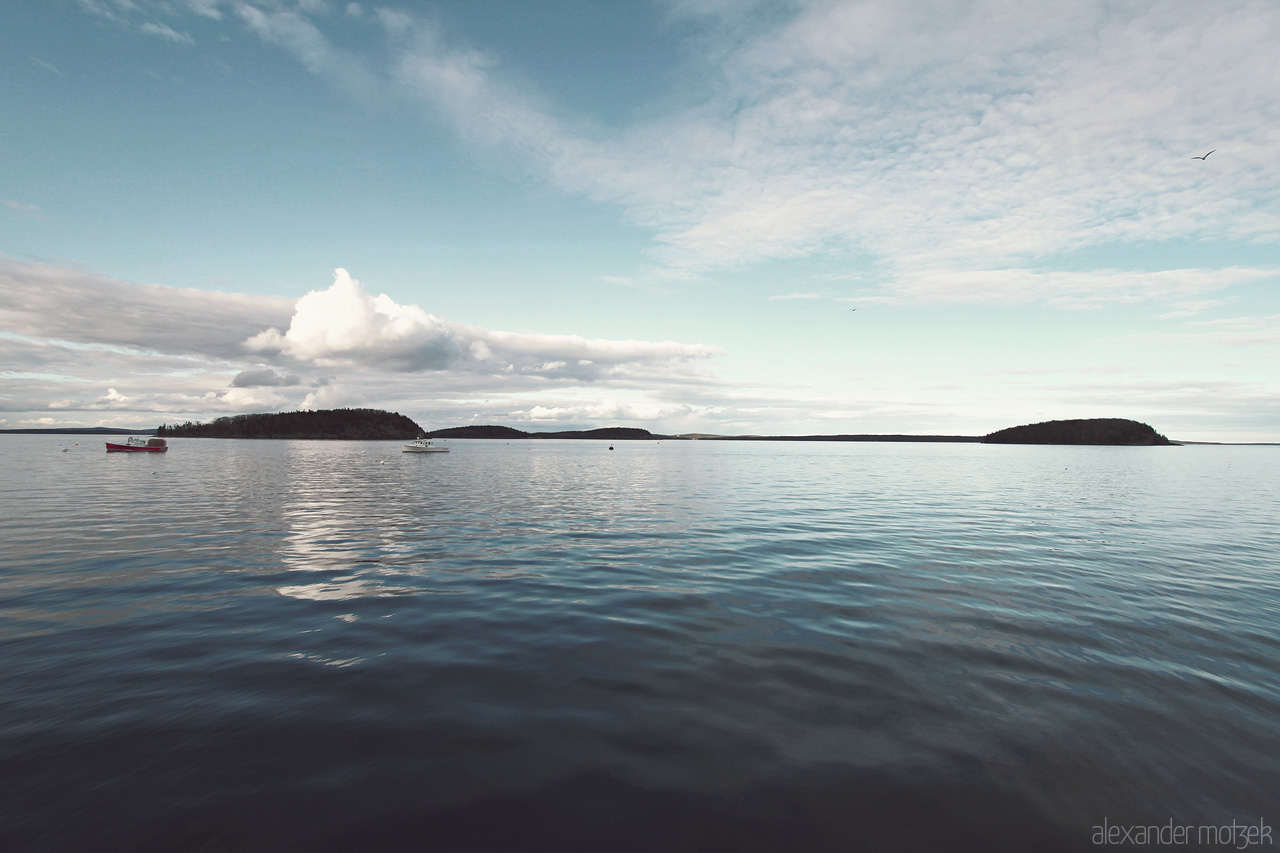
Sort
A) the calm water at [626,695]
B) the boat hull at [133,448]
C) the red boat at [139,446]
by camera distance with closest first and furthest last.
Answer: the calm water at [626,695] → the red boat at [139,446] → the boat hull at [133,448]

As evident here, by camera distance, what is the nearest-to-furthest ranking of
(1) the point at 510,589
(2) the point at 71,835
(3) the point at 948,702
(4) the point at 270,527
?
1. (2) the point at 71,835
2. (3) the point at 948,702
3. (1) the point at 510,589
4. (4) the point at 270,527

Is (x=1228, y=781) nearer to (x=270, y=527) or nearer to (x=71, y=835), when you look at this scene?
(x=71, y=835)

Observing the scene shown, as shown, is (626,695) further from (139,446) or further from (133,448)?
(133,448)

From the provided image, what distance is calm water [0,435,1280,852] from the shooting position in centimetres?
647

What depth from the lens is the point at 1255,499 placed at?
157 feet

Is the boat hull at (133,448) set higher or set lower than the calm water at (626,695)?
higher

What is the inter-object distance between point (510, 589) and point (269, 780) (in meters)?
9.69

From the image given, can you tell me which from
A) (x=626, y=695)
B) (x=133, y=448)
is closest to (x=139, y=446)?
(x=133, y=448)

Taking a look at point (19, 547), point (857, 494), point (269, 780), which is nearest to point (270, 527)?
point (19, 547)

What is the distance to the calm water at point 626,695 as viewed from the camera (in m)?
6.47

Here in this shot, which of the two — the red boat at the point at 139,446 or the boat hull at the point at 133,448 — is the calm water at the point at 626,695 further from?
the boat hull at the point at 133,448

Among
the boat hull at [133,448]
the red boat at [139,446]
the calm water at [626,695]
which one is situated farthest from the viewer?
the boat hull at [133,448]

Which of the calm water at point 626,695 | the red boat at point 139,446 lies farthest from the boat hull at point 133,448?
the calm water at point 626,695

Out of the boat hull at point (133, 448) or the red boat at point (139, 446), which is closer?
the red boat at point (139, 446)
